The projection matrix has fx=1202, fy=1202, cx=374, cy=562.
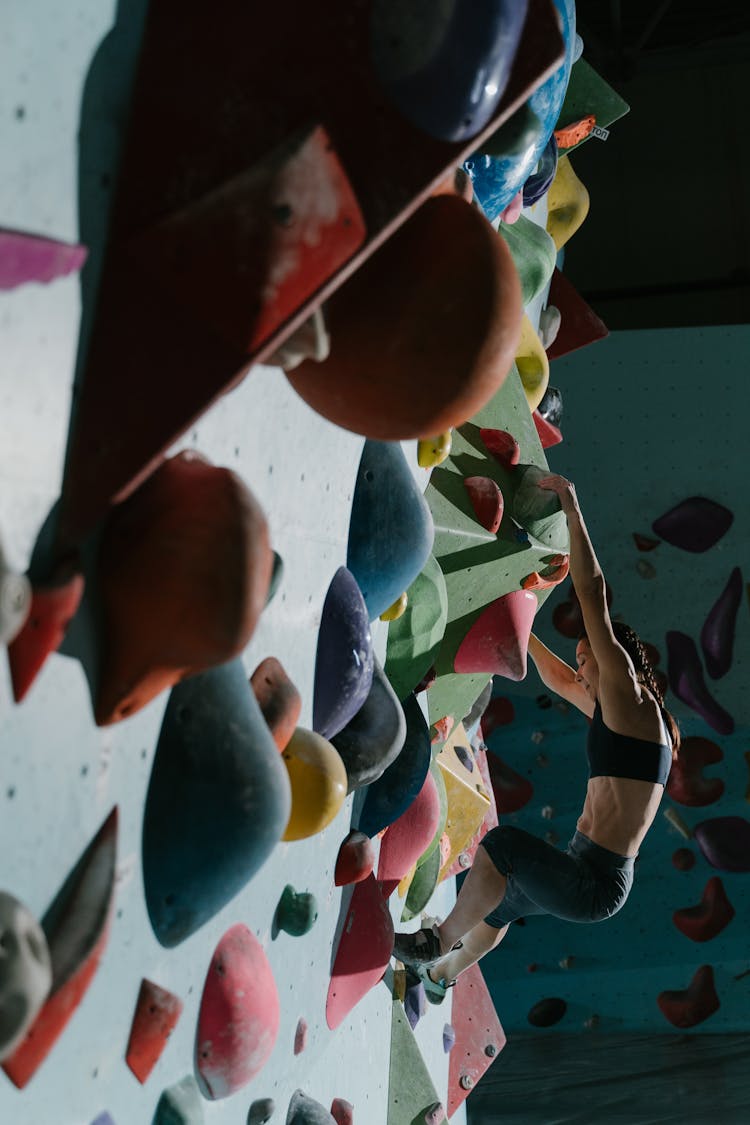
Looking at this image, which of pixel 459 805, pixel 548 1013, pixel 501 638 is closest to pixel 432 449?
pixel 501 638

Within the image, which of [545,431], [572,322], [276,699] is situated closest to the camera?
[276,699]

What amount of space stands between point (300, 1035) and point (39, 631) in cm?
117

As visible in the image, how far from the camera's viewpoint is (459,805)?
301 centimetres

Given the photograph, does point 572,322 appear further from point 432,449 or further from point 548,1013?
point 548,1013

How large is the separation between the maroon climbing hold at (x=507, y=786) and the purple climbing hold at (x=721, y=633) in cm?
78

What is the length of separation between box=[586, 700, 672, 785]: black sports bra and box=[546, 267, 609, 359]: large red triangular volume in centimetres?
133

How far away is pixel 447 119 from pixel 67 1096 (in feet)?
2.98

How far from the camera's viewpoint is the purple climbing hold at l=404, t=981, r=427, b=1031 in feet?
9.36

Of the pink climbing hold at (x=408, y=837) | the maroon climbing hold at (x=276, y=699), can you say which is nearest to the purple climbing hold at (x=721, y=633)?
the pink climbing hold at (x=408, y=837)

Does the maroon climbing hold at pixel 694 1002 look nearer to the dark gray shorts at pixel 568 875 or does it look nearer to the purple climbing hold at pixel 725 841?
the purple climbing hold at pixel 725 841

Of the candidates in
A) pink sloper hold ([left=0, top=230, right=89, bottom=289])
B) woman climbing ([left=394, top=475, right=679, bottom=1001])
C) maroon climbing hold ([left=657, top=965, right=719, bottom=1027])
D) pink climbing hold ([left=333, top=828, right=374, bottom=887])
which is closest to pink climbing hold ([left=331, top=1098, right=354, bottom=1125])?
pink climbing hold ([left=333, top=828, right=374, bottom=887])

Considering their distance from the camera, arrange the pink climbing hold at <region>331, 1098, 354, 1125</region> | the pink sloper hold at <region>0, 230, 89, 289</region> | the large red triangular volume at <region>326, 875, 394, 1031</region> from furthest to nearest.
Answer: the pink climbing hold at <region>331, 1098, 354, 1125</region>, the large red triangular volume at <region>326, 875, 394, 1031</region>, the pink sloper hold at <region>0, 230, 89, 289</region>

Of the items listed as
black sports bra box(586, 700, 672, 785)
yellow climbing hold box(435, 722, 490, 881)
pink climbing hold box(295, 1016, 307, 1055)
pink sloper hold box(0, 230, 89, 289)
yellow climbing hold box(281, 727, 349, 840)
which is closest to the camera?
pink sloper hold box(0, 230, 89, 289)

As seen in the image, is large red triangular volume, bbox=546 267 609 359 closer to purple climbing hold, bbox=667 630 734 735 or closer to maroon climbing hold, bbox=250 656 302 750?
purple climbing hold, bbox=667 630 734 735
